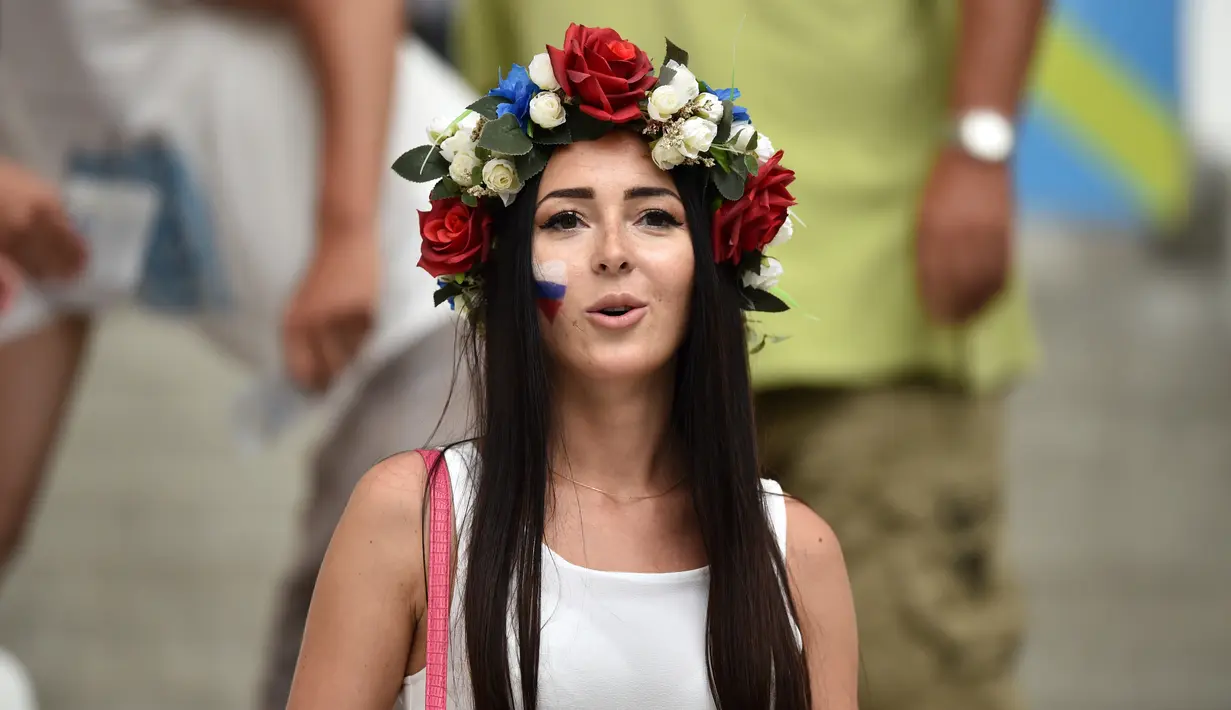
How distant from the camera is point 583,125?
1744 millimetres

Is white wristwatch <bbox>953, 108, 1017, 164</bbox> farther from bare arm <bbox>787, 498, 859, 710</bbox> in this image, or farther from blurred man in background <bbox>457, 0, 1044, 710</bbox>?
bare arm <bbox>787, 498, 859, 710</bbox>

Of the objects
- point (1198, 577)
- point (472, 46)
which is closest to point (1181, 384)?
point (1198, 577)

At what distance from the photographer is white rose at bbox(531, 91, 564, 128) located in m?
1.72

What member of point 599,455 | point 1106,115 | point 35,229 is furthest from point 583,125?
point 1106,115

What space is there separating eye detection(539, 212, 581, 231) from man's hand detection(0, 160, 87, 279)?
121cm

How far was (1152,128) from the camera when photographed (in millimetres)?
4121

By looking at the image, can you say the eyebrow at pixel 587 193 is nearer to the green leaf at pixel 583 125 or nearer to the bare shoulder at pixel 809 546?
the green leaf at pixel 583 125

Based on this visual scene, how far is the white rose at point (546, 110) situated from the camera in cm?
172

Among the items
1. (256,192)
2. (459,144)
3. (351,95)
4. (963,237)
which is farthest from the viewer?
(256,192)

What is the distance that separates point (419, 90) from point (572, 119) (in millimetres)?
967

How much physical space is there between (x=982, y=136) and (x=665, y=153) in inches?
37.4

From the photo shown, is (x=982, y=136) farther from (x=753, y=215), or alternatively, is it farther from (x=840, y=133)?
(x=753, y=215)

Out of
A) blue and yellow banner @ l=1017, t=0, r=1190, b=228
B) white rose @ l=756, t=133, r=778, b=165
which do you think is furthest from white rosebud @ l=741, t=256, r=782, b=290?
blue and yellow banner @ l=1017, t=0, r=1190, b=228

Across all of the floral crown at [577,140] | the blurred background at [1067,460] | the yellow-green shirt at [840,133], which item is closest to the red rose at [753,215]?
the floral crown at [577,140]
